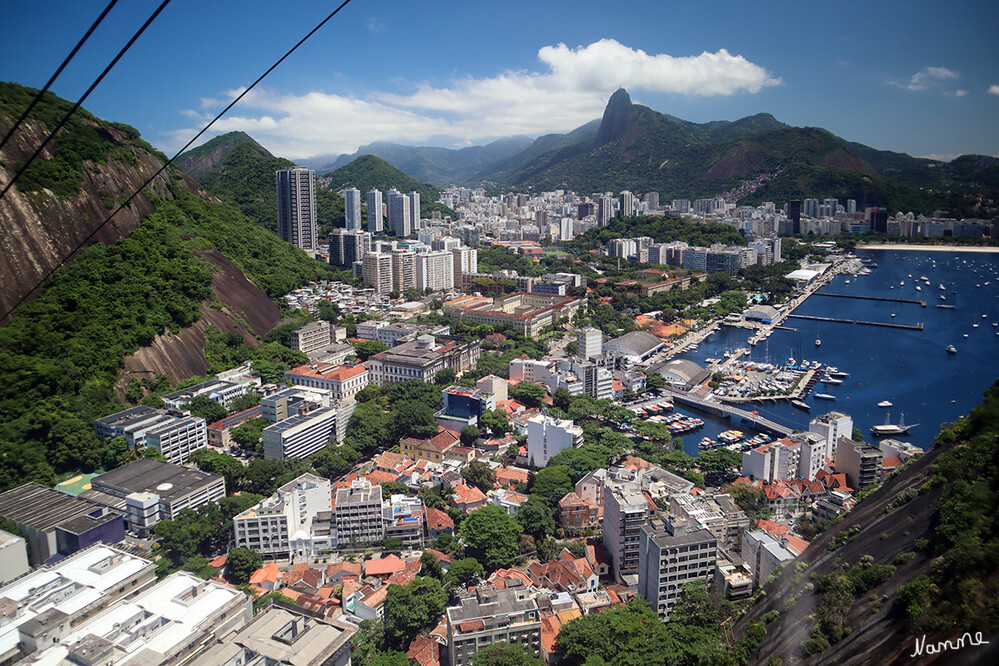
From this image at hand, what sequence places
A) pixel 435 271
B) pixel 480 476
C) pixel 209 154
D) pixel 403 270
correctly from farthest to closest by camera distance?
pixel 209 154
pixel 435 271
pixel 403 270
pixel 480 476

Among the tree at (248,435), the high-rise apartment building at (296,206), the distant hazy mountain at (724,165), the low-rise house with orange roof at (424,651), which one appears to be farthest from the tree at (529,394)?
the distant hazy mountain at (724,165)

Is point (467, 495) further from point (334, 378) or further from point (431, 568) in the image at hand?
point (334, 378)

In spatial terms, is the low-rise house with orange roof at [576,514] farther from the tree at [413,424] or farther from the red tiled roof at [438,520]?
the tree at [413,424]

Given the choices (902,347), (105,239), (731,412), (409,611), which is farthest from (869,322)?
(105,239)

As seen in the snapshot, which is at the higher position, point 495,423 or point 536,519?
point 495,423

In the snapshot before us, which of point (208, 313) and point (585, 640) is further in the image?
point (208, 313)

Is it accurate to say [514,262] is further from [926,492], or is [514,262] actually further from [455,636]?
[926,492]

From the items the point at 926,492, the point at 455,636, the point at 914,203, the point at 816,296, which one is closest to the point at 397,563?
the point at 455,636
